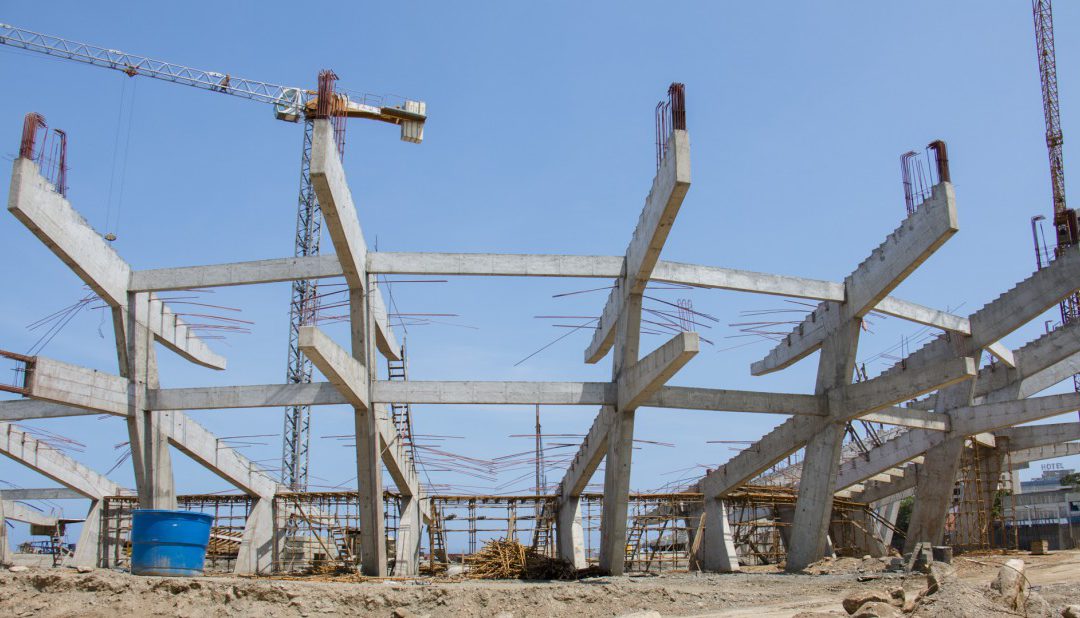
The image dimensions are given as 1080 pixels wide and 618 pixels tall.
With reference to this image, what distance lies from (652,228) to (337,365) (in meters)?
6.41

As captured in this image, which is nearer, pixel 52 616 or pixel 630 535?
pixel 52 616

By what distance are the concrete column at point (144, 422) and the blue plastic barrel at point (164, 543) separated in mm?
4752

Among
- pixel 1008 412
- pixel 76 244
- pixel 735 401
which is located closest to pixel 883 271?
pixel 735 401

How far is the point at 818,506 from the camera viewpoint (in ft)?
74.9

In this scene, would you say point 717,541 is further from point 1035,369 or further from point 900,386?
point 1035,369

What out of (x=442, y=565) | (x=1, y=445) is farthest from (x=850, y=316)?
(x=1, y=445)

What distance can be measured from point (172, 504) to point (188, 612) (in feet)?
26.5

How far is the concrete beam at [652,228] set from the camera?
1563 centimetres

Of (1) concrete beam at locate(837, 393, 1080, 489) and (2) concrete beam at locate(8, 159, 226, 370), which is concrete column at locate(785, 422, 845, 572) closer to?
(1) concrete beam at locate(837, 393, 1080, 489)

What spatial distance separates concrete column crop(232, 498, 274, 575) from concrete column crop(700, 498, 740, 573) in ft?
41.4

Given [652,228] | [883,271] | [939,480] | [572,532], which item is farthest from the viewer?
[939,480]

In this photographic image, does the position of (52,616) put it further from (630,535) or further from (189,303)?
(630,535)

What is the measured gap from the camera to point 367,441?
20.4 m

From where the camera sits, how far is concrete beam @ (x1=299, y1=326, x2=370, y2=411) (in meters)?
16.1
